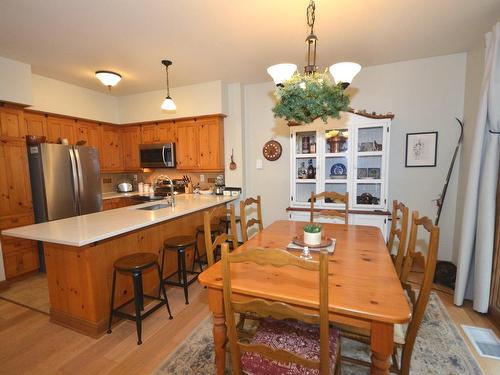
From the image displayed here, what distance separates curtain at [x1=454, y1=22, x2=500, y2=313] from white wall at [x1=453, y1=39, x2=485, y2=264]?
0.48 metres

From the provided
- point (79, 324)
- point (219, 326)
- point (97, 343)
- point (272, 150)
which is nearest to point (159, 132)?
point (272, 150)

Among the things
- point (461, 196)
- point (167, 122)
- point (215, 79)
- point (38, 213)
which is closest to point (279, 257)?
point (461, 196)

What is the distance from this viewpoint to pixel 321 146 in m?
3.31

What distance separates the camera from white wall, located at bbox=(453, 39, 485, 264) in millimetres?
2615

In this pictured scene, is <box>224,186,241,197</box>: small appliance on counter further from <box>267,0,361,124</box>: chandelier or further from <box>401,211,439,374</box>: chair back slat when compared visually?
<box>401,211,439,374</box>: chair back slat

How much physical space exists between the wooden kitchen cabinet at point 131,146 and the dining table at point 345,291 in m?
3.60

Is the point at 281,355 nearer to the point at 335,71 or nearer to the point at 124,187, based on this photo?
the point at 335,71

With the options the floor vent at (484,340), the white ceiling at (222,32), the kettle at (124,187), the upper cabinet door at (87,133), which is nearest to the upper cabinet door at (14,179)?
the upper cabinet door at (87,133)

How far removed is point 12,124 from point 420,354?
4.68 meters

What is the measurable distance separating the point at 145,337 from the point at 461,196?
3.59 meters

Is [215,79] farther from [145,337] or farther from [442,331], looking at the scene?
[442,331]

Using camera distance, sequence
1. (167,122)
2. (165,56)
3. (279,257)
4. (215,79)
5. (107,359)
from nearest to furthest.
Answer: (279,257) < (107,359) < (165,56) < (215,79) < (167,122)

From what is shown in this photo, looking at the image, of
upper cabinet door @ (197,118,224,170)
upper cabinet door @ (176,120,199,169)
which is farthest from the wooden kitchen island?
upper cabinet door @ (176,120,199,169)

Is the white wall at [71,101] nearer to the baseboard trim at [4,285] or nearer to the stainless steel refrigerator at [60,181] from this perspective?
the stainless steel refrigerator at [60,181]
